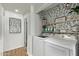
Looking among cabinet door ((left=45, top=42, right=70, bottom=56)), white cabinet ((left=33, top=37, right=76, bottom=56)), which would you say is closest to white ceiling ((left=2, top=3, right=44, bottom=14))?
white cabinet ((left=33, top=37, right=76, bottom=56))

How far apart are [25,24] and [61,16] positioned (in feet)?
1.56

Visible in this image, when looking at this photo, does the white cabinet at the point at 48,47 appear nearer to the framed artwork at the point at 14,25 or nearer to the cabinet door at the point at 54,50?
the cabinet door at the point at 54,50

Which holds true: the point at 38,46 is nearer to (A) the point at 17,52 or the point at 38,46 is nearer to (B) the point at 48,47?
(B) the point at 48,47

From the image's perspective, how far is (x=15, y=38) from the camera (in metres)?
1.43

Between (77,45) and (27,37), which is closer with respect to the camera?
(77,45)

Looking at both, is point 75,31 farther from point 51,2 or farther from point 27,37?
point 27,37

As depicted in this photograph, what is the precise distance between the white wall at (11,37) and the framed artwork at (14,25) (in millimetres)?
39

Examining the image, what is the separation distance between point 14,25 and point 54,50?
61 cm

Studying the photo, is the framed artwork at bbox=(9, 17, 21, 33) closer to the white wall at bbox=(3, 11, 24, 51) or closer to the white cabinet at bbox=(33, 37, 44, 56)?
the white wall at bbox=(3, 11, 24, 51)

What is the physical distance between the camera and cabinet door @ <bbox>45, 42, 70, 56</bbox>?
1351 millimetres

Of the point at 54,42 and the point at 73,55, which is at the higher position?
the point at 54,42

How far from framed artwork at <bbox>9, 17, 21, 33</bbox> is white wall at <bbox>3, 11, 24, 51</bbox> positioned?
0.04 meters

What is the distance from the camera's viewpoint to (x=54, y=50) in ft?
4.62

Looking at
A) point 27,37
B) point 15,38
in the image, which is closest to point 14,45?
point 15,38
